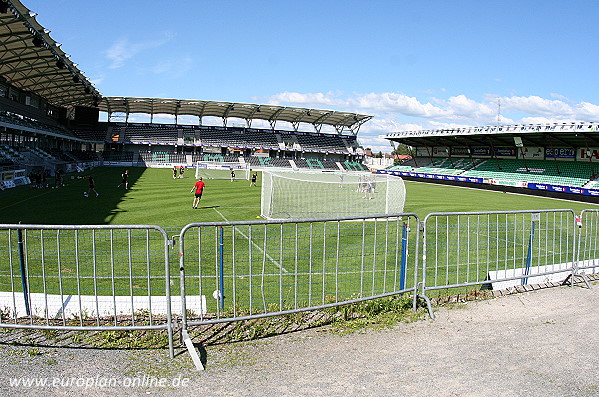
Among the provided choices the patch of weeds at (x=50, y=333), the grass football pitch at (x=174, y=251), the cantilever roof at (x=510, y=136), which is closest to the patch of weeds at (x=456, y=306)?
the grass football pitch at (x=174, y=251)

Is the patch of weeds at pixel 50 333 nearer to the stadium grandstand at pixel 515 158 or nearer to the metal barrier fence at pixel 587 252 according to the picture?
the metal barrier fence at pixel 587 252

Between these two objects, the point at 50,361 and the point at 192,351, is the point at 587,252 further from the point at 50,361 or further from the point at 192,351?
the point at 50,361

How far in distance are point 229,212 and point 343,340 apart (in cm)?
1538

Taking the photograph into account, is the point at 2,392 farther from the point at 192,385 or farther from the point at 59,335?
the point at 192,385

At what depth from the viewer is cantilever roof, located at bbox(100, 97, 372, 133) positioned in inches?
2726

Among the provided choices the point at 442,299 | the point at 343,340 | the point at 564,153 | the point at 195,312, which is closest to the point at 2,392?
the point at 195,312

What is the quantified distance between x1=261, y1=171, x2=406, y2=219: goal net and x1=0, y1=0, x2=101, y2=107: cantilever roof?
16.5m

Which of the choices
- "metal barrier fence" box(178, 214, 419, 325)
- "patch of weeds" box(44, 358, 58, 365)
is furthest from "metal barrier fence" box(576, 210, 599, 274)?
"patch of weeds" box(44, 358, 58, 365)

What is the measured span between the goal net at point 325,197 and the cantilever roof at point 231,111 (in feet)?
171

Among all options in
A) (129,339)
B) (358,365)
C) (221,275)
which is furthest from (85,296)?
(358,365)

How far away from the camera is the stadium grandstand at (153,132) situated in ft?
156

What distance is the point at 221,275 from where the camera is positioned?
20.8 feet

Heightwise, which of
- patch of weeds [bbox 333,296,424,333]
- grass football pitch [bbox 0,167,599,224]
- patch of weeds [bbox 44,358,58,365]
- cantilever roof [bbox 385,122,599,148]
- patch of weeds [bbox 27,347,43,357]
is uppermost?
cantilever roof [bbox 385,122,599,148]

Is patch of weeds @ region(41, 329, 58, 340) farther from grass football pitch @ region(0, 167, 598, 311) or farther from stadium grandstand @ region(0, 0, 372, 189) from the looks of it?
stadium grandstand @ region(0, 0, 372, 189)
